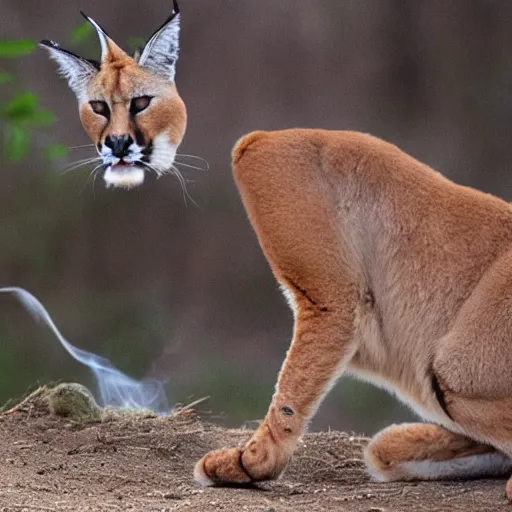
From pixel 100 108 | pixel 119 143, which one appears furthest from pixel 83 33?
pixel 119 143

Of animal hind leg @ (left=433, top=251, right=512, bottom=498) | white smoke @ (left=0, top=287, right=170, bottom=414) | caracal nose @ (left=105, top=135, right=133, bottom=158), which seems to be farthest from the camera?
white smoke @ (left=0, top=287, right=170, bottom=414)

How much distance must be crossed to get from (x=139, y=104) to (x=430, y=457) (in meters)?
1.32

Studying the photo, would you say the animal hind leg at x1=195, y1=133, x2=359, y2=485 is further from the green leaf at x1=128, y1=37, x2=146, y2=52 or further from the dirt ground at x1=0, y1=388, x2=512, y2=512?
the green leaf at x1=128, y1=37, x2=146, y2=52

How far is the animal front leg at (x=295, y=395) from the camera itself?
113 inches

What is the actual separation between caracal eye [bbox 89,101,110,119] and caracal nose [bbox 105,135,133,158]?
0.30 ft

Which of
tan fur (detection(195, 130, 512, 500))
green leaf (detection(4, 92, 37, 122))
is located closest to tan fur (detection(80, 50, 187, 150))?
tan fur (detection(195, 130, 512, 500))

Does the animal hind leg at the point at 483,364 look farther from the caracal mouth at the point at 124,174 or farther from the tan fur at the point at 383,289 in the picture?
the caracal mouth at the point at 124,174

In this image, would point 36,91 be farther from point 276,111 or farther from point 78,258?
point 276,111

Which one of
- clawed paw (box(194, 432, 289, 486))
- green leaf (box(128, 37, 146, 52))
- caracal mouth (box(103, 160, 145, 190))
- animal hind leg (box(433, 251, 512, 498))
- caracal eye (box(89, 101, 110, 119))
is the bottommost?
clawed paw (box(194, 432, 289, 486))

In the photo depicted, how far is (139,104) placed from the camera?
10.3 feet

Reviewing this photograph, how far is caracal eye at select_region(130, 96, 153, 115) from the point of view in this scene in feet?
10.2

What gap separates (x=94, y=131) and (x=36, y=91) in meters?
1.88

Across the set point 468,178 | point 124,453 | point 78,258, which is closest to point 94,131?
point 124,453

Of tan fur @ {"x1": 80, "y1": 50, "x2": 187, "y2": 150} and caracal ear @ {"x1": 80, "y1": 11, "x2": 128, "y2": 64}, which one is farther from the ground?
caracal ear @ {"x1": 80, "y1": 11, "x2": 128, "y2": 64}
